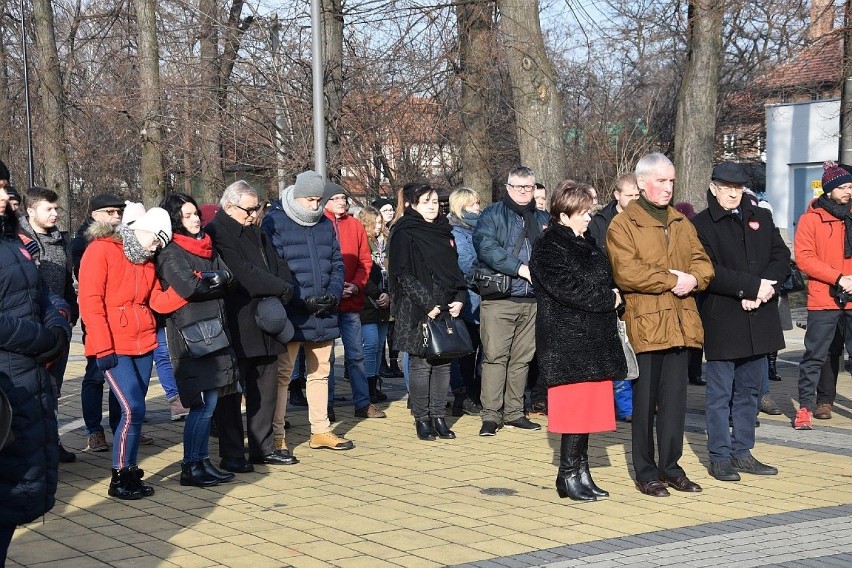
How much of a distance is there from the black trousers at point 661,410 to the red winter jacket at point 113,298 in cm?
292

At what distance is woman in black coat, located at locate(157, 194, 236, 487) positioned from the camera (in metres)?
7.66

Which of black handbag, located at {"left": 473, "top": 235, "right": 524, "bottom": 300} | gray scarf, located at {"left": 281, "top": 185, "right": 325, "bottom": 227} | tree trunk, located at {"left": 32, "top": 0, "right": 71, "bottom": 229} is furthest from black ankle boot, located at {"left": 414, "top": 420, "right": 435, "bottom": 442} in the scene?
tree trunk, located at {"left": 32, "top": 0, "right": 71, "bottom": 229}

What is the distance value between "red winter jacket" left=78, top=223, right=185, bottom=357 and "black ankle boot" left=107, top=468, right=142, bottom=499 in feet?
2.44

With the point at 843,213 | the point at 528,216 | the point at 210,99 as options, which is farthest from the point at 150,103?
the point at 843,213

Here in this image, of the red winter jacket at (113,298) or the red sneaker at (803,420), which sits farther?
the red sneaker at (803,420)

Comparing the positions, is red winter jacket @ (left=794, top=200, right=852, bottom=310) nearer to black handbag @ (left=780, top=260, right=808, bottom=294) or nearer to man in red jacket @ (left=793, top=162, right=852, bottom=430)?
man in red jacket @ (left=793, top=162, right=852, bottom=430)

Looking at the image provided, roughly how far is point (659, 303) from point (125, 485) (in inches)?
135

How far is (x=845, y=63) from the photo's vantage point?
54.6 feet

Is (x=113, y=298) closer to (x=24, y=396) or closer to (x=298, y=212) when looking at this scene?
(x=298, y=212)

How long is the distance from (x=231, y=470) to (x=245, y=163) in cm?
1221

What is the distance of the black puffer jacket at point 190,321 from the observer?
7.64 meters

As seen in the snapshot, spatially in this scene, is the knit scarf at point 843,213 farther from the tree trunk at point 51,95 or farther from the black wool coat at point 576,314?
the tree trunk at point 51,95

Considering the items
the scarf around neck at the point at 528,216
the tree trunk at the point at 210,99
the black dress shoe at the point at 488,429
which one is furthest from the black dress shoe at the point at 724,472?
the tree trunk at the point at 210,99

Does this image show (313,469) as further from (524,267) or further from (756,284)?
(756,284)
